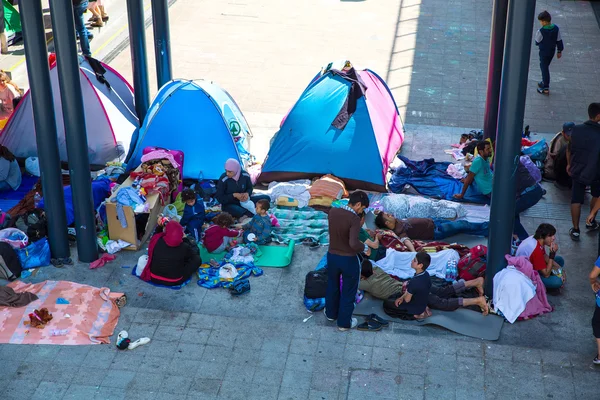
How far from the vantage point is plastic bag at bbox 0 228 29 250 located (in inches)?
405

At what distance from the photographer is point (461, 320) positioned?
9.24 metres

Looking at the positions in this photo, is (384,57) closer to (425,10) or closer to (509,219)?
(425,10)

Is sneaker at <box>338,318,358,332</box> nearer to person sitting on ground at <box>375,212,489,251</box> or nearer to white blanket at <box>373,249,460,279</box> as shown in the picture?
white blanket at <box>373,249,460,279</box>

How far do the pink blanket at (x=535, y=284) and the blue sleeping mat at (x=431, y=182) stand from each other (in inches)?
105

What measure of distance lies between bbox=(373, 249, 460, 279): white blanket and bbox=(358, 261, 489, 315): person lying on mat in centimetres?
44

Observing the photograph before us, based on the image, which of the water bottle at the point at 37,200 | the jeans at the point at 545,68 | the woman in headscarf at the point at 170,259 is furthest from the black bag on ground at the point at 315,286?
the jeans at the point at 545,68

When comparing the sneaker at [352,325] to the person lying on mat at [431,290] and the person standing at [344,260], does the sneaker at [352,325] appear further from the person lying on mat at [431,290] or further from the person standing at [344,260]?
the person lying on mat at [431,290]

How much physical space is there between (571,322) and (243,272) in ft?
12.6

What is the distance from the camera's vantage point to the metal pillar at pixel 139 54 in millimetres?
12695

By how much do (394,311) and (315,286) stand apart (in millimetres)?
941

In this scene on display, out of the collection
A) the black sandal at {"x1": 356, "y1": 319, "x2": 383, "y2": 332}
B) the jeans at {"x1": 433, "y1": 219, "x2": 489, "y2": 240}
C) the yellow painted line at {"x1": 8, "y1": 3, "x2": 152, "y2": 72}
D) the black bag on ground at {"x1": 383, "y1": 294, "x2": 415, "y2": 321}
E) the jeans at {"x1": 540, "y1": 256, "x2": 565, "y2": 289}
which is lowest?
the yellow painted line at {"x1": 8, "y1": 3, "x2": 152, "y2": 72}

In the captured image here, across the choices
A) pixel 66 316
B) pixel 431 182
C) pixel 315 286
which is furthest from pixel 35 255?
pixel 431 182

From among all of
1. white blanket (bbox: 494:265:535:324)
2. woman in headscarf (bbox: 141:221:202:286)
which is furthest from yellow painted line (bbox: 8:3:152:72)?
white blanket (bbox: 494:265:535:324)

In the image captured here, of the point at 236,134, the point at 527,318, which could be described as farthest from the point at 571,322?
the point at 236,134
